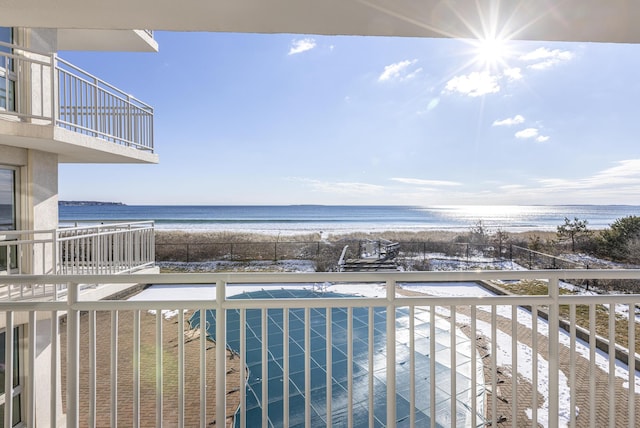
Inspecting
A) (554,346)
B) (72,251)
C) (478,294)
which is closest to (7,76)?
(72,251)

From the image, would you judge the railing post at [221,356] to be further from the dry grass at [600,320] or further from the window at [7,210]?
the dry grass at [600,320]

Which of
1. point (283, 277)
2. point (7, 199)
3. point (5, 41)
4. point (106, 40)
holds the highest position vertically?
point (106, 40)

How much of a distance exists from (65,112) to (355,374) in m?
4.86

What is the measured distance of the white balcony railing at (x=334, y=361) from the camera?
1603mm

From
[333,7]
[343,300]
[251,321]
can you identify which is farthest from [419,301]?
[251,321]

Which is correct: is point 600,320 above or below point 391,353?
below

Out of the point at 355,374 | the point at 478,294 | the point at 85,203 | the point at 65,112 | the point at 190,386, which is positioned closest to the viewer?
Answer: the point at 65,112

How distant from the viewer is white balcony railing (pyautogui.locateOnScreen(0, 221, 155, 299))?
362cm

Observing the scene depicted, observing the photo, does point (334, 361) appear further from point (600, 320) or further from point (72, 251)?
point (600, 320)

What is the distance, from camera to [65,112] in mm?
4289

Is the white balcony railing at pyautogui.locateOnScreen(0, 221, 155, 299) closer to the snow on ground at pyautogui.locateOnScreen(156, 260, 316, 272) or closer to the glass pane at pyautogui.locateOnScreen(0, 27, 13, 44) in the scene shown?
the glass pane at pyautogui.locateOnScreen(0, 27, 13, 44)

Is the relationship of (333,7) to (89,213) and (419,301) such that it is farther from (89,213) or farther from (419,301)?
(89,213)

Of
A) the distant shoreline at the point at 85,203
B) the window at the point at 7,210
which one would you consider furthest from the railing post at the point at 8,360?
the distant shoreline at the point at 85,203

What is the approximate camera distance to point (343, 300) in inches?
64.4
